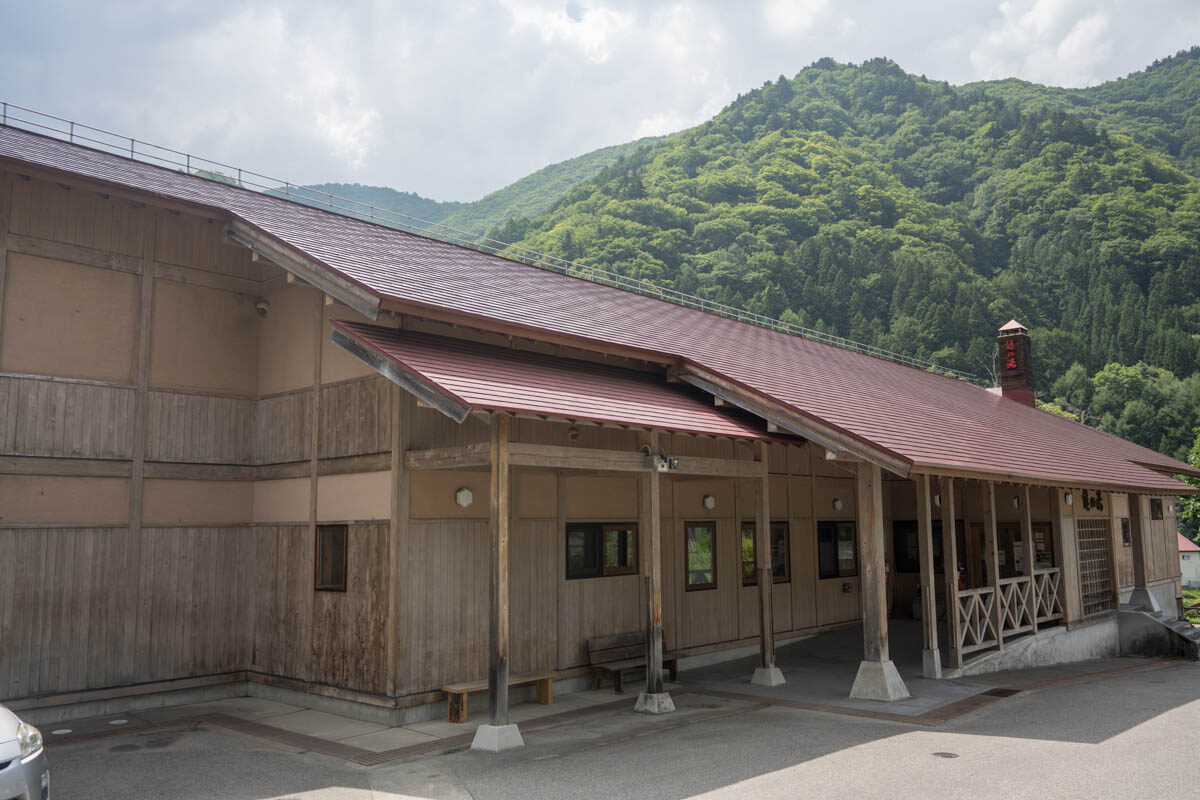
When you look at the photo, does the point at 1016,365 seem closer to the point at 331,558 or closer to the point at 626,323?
the point at 626,323

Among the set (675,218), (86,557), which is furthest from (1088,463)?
(675,218)

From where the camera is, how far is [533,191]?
89062 millimetres

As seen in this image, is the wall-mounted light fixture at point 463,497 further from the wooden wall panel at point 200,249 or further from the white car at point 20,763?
the white car at point 20,763

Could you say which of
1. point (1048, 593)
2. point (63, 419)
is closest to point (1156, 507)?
point (1048, 593)

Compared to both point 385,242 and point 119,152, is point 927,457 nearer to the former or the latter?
point 385,242

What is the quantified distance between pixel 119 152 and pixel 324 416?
17.4 ft

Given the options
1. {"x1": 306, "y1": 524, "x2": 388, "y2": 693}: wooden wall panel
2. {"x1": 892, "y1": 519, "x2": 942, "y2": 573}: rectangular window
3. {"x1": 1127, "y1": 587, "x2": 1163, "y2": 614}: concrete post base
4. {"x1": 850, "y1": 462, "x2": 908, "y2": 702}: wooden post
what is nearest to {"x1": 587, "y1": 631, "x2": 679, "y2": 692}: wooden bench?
{"x1": 850, "y1": 462, "x2": 908, "y2": 702}: wooden post

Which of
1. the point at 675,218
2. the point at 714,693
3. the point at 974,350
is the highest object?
the point at 675,218

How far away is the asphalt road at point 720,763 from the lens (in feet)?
22.3

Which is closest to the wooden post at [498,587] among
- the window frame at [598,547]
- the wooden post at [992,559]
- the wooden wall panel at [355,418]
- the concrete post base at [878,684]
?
the wooden wall panel at [355,418]

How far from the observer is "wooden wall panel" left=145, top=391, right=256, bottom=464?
1072cm

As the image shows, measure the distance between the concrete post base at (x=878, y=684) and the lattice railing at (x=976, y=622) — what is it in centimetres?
213

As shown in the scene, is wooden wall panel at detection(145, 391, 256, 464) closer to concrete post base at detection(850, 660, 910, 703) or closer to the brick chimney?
concrete post base at detection(850, 660, 910, 703)

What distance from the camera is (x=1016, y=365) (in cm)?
2330
